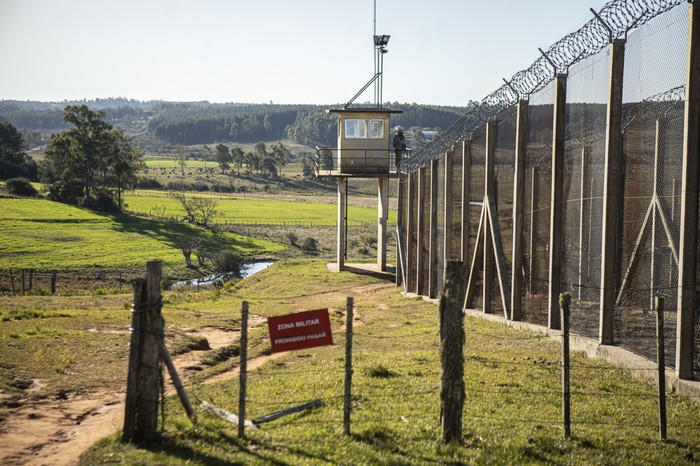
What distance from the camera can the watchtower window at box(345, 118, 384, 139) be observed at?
39375 mm

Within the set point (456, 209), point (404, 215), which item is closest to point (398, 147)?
point (404, 215)

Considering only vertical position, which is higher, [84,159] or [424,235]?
[84,159]

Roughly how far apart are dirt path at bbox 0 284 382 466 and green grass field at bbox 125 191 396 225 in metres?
69.7

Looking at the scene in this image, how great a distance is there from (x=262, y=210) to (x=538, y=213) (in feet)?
252

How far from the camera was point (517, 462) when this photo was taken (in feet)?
29.8

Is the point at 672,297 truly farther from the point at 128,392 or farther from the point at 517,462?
the point at 128,392

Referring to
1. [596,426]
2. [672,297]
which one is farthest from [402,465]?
[672,297]

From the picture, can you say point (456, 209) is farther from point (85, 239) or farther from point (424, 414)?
point (85, 239)

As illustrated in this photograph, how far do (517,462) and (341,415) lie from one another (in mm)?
2814

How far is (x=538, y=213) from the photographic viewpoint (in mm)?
20578

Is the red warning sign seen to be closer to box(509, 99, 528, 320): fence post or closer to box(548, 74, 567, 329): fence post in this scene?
box(548, 74, 567, 329): fence post

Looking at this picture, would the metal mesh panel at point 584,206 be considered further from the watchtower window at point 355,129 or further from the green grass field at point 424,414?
the watchtower window at point 355,129

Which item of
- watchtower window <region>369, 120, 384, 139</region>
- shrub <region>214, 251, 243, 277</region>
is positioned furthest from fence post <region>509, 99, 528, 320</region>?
shrub <region>214, 251, 243, 277</region>

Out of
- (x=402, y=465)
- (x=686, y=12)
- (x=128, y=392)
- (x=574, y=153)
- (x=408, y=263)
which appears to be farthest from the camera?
(x=408, y=263)
